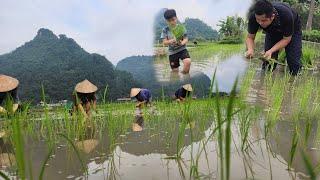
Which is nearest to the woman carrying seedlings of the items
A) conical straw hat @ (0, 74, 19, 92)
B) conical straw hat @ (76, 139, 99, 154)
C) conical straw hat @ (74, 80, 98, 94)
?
conical straw hat @ (74, 80, 98, 94)

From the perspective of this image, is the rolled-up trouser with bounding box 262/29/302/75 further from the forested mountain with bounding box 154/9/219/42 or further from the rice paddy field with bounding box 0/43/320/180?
the rice paddy field with bounding box 0/43/320/180

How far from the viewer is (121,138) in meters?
2.82

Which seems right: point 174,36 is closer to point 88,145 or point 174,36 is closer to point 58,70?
point 58,70

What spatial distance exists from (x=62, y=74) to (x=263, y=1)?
4528 millimetres

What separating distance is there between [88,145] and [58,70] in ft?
19.5

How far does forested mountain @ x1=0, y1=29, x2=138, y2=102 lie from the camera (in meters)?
7.54

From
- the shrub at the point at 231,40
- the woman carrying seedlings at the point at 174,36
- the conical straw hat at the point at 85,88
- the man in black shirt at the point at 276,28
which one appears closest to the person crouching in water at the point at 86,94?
the conical straw hat at the point at 85,88

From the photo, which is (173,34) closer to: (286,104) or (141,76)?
(141,76)

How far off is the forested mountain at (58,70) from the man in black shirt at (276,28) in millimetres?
2468

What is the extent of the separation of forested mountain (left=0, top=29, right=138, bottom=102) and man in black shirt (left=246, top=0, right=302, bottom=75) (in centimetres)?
247

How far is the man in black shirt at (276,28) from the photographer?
464 centimetres

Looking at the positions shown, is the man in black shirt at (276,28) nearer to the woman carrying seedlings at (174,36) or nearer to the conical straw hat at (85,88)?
the woman carrying seedlings at (174,36)

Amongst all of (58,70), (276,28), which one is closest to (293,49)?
(276,28)

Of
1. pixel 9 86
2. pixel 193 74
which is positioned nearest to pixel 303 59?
pixel 193 74
